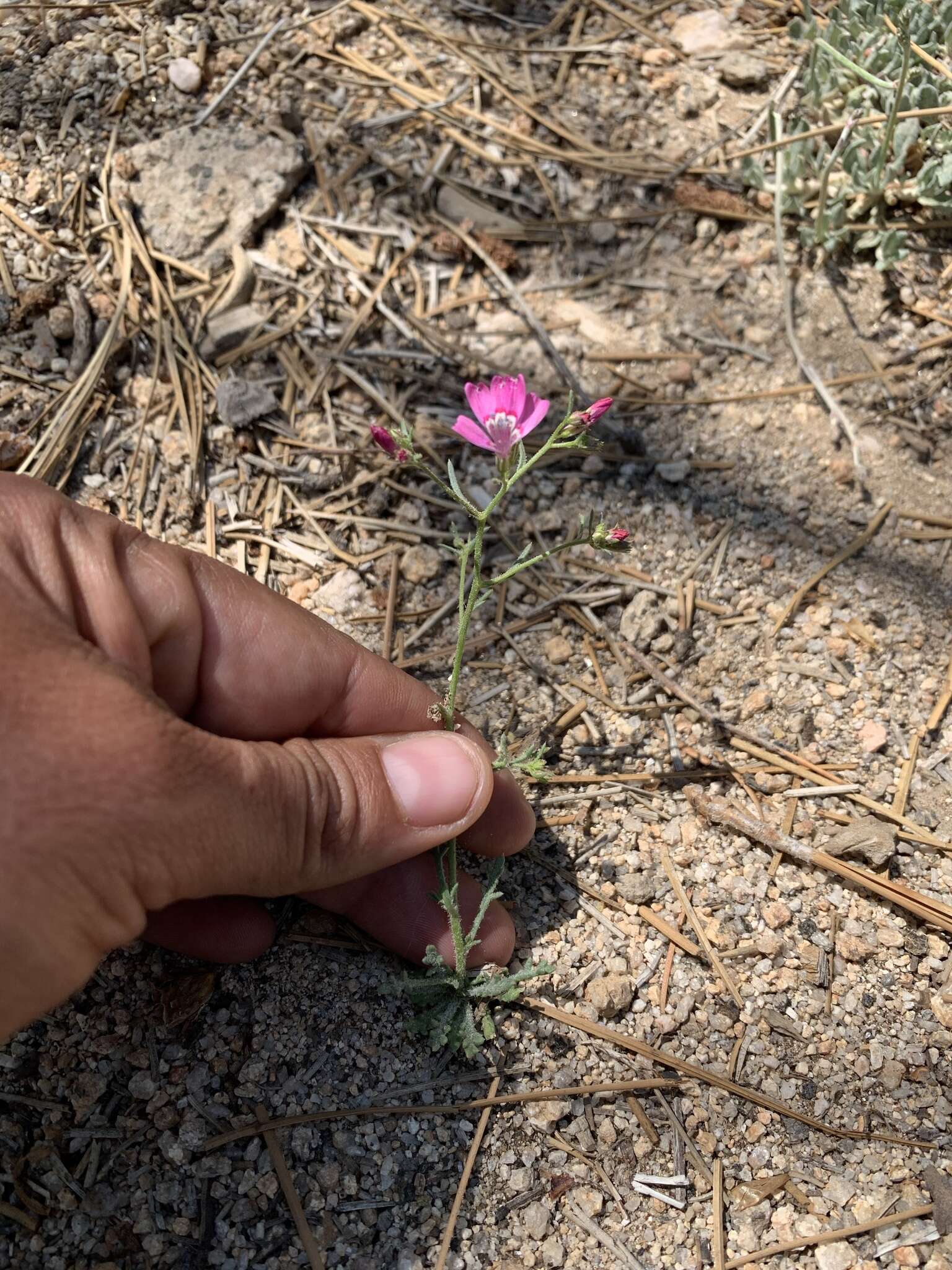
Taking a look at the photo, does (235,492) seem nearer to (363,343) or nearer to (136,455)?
(136,455)

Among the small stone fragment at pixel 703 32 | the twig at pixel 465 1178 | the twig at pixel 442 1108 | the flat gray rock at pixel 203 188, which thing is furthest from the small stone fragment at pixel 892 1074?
the small stone fragment at pixel 703 32

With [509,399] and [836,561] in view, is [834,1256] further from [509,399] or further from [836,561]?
[509,399]

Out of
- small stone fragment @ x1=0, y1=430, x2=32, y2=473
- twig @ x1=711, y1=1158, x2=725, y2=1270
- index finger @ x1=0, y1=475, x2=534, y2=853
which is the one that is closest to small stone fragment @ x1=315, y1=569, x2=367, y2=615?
index finger @ x1=0, y1=475, x2=534, y2=853

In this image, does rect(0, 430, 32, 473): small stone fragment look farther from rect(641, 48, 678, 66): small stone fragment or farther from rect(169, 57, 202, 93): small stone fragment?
rect(641, 48, 678, 66): small stone fragment

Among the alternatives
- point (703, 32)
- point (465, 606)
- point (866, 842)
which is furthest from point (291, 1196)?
point (703, 32)

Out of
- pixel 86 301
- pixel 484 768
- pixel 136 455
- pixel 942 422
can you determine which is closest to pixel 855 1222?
pixel 484 768
